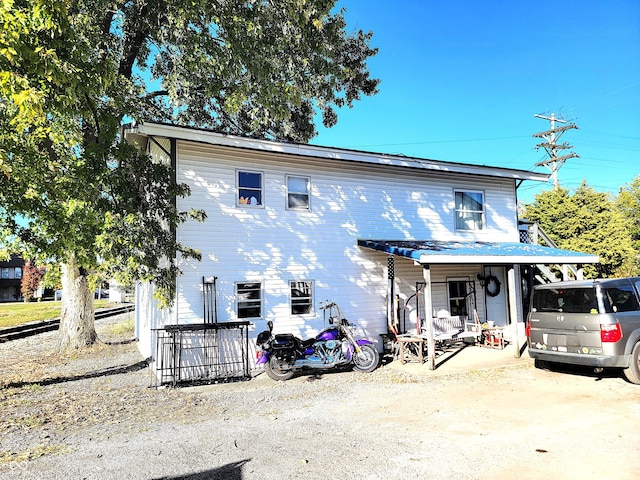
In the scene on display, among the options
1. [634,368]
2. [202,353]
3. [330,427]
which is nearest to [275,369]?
[202,353]

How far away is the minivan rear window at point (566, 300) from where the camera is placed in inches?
300

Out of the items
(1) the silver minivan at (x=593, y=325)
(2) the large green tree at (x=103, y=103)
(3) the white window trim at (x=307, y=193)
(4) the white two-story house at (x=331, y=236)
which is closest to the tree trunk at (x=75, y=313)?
(2) the large green tree at (x=103, y=103)

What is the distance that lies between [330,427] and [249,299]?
4883 mm

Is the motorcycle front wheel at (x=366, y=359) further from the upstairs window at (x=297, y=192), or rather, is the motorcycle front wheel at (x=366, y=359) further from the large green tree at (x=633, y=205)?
the large green tree at (x=633, y=205)

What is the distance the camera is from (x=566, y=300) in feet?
26.3

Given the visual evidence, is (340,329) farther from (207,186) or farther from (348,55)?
(348,55)

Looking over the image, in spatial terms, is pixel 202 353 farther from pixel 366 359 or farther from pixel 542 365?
pixel 542 365

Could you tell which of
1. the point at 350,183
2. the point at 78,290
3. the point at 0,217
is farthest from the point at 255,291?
the point at 78,290

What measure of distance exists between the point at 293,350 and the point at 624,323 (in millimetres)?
6167

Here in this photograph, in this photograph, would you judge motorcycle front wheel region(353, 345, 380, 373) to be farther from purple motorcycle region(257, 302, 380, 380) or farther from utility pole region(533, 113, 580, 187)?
utility pole region(533, 113, 580, 187)

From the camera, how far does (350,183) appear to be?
39.6 feet

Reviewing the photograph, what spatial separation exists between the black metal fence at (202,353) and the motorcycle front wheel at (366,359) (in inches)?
95.3

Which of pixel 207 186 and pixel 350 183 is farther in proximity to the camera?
pixel 350 183

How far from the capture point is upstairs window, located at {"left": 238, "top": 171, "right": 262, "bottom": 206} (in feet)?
34.5
